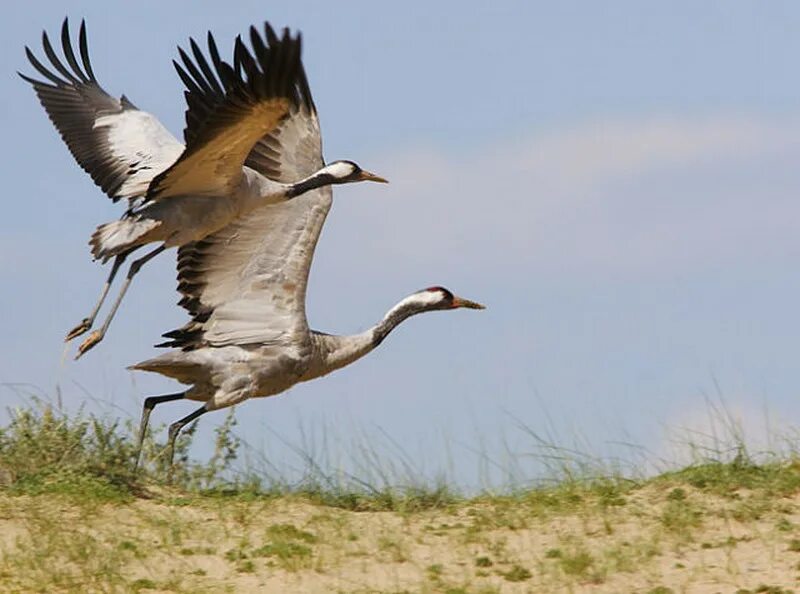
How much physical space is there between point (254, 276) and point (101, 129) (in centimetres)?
317

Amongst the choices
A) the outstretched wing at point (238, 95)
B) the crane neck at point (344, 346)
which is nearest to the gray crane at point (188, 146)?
the outstretched wing at point (238, 95)

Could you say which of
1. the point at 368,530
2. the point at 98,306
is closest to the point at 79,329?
the point at 98,306

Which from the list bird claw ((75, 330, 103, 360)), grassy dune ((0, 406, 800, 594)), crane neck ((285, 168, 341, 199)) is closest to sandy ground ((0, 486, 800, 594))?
grassy dune ((0, 406, 800, 594))

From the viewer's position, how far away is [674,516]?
8.37 m

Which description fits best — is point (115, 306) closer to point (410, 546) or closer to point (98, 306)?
point (98, 306)

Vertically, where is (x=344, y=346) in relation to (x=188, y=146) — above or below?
below

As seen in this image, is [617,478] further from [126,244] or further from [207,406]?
[126,244]

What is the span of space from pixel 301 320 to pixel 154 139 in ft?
9.59

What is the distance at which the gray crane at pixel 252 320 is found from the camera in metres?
10.2

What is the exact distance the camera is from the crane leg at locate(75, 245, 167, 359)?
11.1m

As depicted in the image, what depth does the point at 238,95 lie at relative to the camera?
9523 mm

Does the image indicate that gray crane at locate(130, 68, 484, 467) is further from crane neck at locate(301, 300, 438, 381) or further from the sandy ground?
the sandy ground

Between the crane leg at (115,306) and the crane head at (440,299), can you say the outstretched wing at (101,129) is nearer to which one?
the crane leg at (115,306)

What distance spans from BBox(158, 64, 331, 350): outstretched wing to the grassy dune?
0.77 meters
